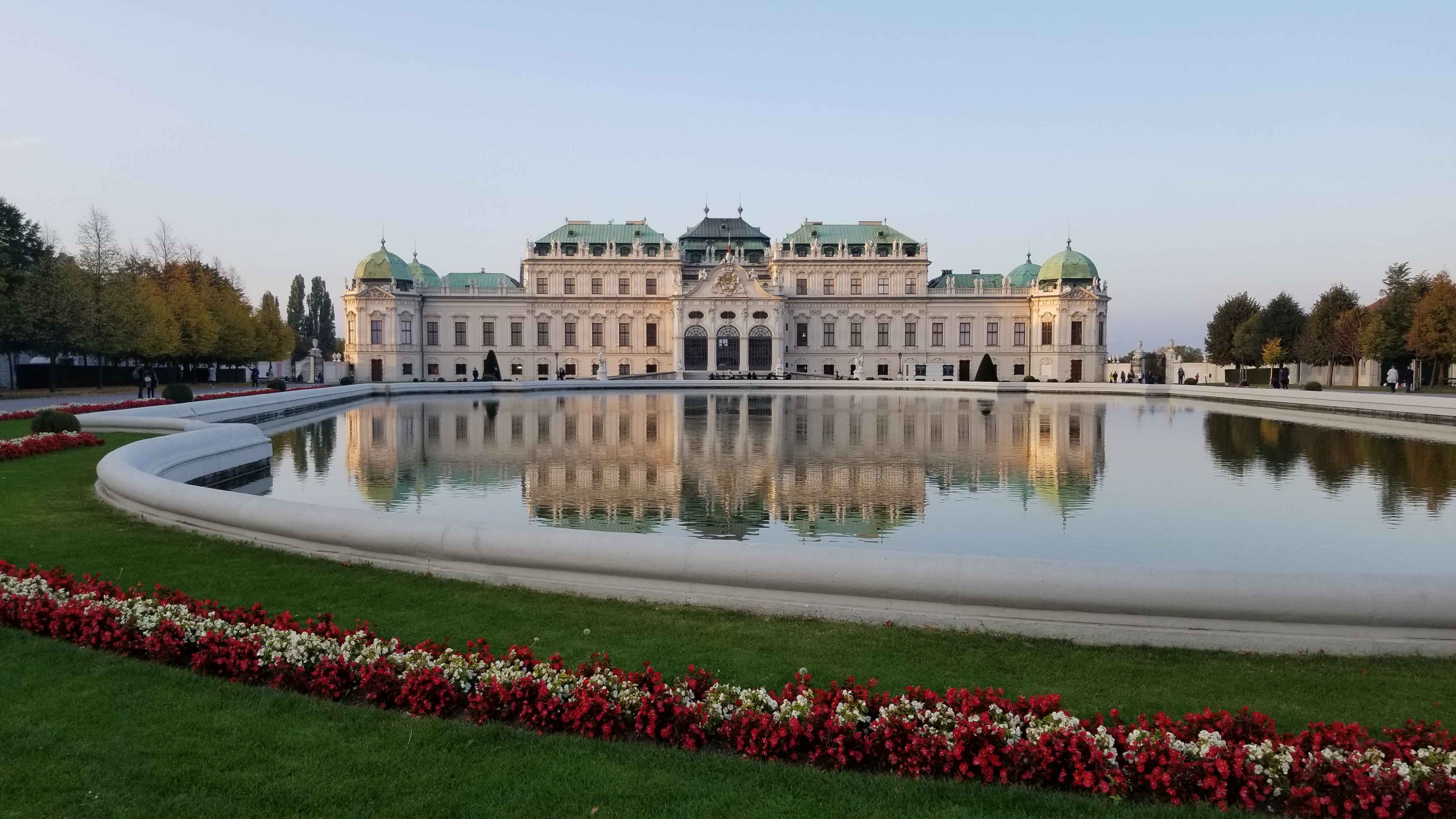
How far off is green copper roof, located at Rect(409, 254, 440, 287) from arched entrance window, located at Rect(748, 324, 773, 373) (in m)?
30.9

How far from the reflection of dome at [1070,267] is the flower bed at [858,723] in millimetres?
85921

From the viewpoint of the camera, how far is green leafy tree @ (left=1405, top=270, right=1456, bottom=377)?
5031cm

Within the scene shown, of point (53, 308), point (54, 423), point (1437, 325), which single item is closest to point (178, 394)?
point (54, 423)

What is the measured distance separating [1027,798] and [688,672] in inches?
84.3

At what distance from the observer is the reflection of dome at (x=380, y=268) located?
270 ft

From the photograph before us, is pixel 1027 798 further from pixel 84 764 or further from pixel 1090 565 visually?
pixel 84 764

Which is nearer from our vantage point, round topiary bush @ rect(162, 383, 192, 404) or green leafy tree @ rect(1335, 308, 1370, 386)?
round topiary bush @ rect(162, 383, 192, 404)

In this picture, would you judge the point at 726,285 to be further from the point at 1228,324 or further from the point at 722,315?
the point at 1228,324

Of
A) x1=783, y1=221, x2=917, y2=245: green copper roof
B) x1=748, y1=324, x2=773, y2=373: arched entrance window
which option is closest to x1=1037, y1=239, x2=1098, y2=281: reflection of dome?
x1=783, y1=221, x2=917, y2=245: green copper roof

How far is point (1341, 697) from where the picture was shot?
562 cm

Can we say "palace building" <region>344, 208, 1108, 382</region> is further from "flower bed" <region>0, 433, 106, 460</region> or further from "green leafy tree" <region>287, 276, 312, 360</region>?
"flower bed" <region>0, 433, 106, 460</region>

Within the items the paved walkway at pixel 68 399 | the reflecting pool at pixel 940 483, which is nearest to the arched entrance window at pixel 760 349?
the paved walkway at pixel 68 399

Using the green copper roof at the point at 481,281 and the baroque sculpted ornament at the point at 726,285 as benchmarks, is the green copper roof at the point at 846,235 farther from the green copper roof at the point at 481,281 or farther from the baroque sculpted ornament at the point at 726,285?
the green copper roof at the point at 481,281

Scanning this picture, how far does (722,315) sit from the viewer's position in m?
80.9
